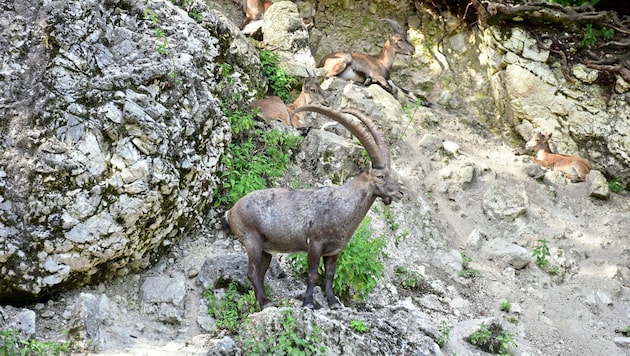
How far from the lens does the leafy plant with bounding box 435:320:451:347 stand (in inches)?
294

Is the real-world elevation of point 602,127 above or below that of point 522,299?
above

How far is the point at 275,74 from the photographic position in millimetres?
11562

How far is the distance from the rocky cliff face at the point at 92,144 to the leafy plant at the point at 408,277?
9.29ft

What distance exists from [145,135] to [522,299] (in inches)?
229

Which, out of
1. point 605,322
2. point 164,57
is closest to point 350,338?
point 164,57

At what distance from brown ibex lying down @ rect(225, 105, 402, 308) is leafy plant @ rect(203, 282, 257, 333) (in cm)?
20

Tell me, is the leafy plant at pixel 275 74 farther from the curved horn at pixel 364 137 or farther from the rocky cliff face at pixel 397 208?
the curved horn at pixel 364 137

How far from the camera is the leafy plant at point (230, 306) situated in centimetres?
670

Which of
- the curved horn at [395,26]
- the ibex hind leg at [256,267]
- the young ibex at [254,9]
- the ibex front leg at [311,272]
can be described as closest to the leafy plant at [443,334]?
the ibex front leg at [311,272]

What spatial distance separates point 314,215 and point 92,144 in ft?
8.05

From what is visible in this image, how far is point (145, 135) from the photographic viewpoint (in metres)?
7.38

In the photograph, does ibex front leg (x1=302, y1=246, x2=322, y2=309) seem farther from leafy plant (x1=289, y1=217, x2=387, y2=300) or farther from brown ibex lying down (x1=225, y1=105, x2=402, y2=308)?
leafy plant (x1=289, y1=217, x2=387, y2=300)

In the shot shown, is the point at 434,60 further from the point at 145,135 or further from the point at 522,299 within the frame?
the point at 145,135

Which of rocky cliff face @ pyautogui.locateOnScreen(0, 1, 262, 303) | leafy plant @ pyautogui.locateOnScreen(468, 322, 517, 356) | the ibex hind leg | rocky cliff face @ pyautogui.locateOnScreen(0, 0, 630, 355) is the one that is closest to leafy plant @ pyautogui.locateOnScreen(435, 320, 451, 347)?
rocky cliff face @ pyautogui.locateOnScreen(0, 0, 630, 355)
